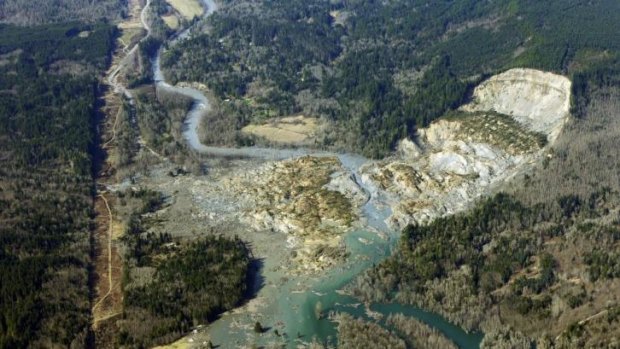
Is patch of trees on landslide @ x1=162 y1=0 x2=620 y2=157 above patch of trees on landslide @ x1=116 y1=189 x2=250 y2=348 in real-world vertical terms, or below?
above

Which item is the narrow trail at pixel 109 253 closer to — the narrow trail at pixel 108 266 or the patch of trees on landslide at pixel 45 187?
the narrow trail at pixel 108 266

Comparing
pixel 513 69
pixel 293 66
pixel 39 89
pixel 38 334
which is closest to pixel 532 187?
pixel 513 69

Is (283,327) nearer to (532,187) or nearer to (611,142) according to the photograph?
(532,187)

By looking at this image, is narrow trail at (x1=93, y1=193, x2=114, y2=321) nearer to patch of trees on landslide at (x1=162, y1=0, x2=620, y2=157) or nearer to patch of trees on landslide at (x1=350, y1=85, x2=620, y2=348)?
patch of trees on landslide at (x1=350, y1=85, x2=620, y2=348)

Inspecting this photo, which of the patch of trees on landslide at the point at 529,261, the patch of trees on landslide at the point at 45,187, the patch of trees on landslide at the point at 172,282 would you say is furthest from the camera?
the patch of trees on landslide at the point at 45,187

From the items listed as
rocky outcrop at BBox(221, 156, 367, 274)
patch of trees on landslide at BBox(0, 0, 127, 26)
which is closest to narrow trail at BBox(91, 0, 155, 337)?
rocky outcrop at BBox(221, 156, 367, 274)

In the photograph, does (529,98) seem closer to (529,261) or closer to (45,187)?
(529,261)

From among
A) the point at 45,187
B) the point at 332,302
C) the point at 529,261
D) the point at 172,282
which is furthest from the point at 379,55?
the point at 172,282

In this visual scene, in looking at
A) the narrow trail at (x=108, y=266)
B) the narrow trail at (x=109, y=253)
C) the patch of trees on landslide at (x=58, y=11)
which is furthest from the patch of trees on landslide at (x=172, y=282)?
the patch of trees on landslide at (x=58, y=11)
